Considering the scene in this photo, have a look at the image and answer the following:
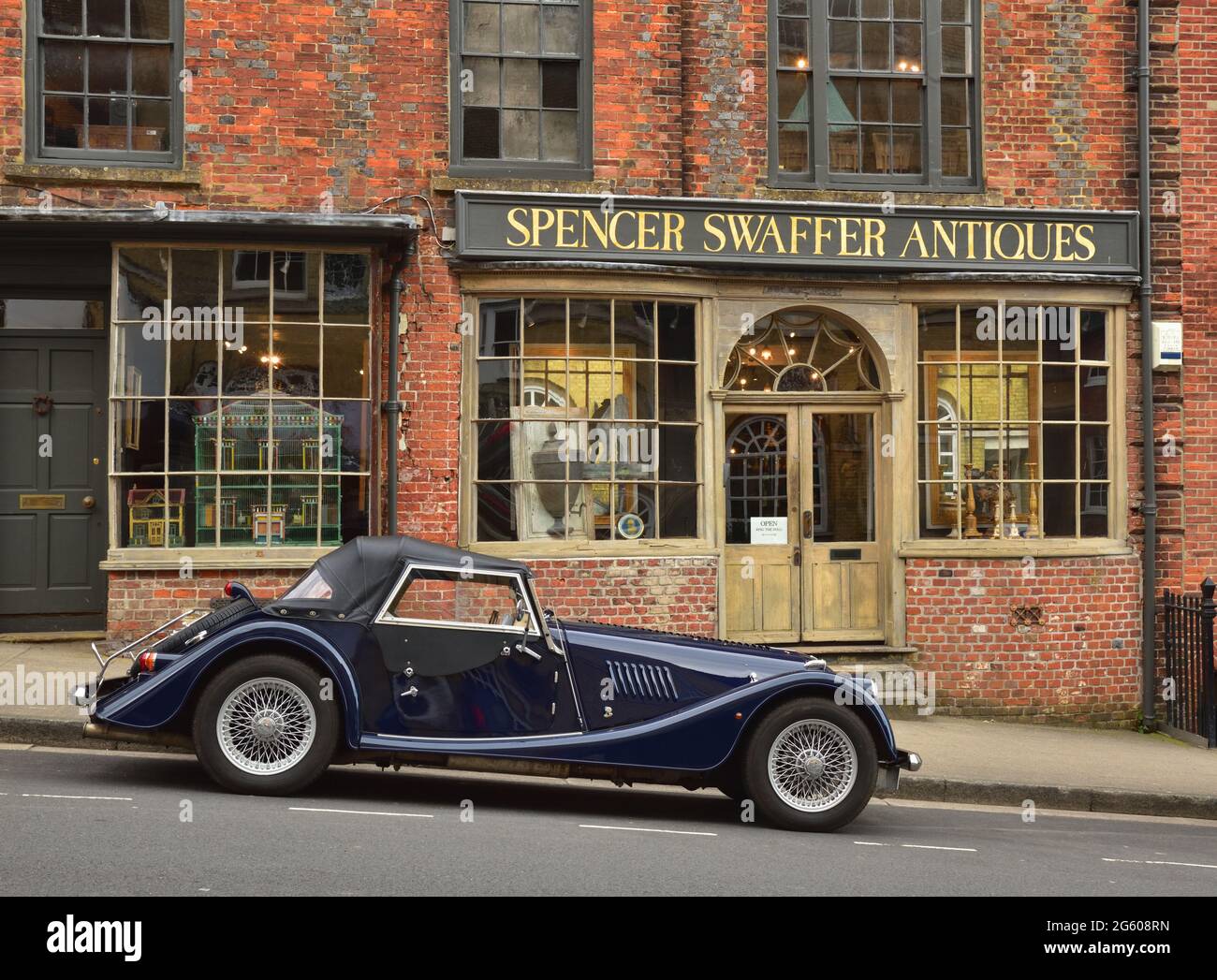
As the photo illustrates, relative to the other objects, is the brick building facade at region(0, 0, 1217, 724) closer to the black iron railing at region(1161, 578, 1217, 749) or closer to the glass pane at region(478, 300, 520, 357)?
the glass pane at region(478, 300, 520, 357)

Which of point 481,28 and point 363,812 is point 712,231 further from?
point 363,812

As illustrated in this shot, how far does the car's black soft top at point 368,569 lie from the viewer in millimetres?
7379

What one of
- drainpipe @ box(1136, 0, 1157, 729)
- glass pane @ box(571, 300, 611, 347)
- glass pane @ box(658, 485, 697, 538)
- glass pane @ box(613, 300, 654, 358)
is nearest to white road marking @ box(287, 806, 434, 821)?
glass pane @ box(658, 485, 697, 538)

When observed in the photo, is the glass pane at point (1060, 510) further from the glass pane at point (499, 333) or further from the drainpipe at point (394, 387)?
the drainpipe at point (394, 387)

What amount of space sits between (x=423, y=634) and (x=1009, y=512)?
6.78 meters

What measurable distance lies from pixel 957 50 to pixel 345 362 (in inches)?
248

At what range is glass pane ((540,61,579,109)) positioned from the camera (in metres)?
11.8

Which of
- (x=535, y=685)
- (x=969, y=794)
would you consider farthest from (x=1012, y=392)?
(x=535, y=685)

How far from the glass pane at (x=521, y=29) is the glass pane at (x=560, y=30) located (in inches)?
3.2

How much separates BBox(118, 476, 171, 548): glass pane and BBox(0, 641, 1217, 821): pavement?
40.0 inches

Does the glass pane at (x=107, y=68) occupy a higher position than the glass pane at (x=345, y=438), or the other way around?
the glass pane at (x=107, y=68)

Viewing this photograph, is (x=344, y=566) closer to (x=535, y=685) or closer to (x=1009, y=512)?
(x=535, y=685)

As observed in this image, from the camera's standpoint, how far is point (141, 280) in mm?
10945

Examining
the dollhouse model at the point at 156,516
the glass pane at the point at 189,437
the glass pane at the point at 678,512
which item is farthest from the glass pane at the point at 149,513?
the glass pane at the point at 678,512
